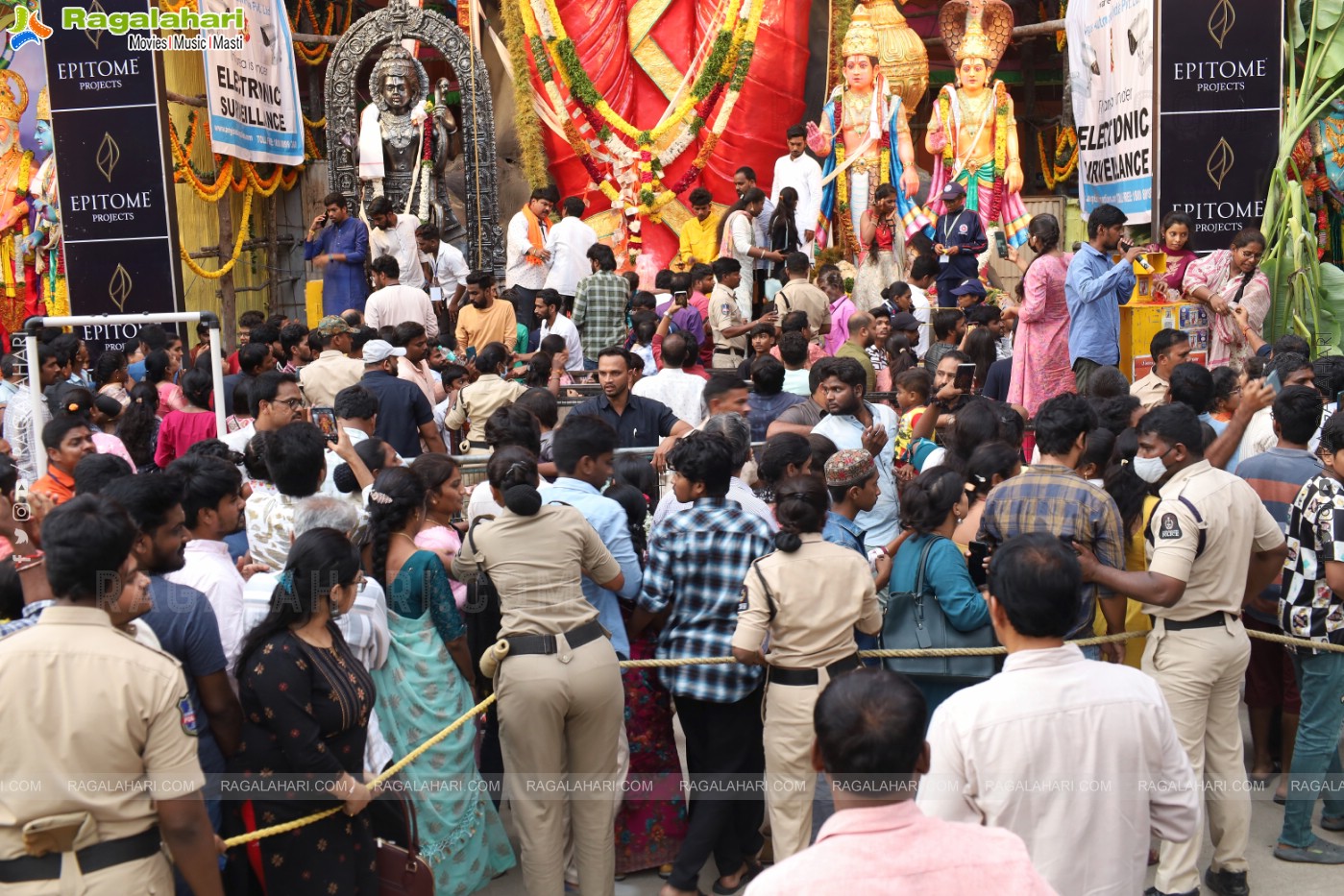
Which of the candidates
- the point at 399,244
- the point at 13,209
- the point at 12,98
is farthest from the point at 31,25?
the point at 12,98

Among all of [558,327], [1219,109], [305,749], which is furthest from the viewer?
[1219,109]

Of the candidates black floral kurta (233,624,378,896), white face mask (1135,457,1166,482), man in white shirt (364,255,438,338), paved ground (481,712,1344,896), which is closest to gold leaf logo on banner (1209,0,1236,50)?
man in white shirt (364,255,438,338)

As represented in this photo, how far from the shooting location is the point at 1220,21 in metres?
9.95

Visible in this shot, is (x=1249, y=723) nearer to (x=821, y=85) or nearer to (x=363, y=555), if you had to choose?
(x=363, y=555)

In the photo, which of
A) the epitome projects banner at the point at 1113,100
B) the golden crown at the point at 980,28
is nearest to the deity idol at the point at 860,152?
the golden crown at the point at 980,28

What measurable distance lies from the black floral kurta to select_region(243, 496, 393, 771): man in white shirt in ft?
0.98

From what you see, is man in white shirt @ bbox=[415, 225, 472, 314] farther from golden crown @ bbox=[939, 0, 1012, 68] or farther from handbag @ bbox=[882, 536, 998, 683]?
handbag @ bbox=[882, 536, 998, 683]

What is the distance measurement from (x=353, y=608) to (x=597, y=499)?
960 millimetres

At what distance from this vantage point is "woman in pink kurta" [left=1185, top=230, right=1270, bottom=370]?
8344 millimetres

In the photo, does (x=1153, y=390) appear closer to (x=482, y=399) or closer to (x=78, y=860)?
(x=482, y=399)

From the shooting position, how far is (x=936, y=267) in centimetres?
1026

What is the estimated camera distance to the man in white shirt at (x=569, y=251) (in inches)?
459

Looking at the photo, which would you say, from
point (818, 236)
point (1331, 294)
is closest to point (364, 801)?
point (1331, 294)

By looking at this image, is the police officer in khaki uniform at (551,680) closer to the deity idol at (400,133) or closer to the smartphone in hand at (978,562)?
the smartphone in hand at (978,562)
